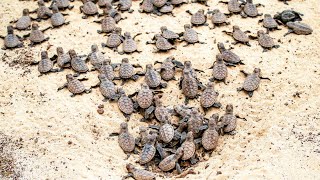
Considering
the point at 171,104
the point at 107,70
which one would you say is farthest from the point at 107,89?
the point at 171,104

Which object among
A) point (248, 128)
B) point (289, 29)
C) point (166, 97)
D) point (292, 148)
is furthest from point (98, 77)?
point (289, 29)

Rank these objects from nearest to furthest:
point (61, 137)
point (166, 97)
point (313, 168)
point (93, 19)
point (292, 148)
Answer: point (313, 168) < point (292, 148) < point (61, 137) < point (166, 97) < point (93, 19)

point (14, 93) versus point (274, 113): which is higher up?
point (274, 113)

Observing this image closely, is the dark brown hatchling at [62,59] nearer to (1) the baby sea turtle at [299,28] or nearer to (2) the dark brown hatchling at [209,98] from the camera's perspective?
(2) the dark brown hatchling at [209,98]

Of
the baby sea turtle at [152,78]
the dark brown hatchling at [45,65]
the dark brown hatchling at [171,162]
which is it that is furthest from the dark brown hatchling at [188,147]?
the dark brown hatchling at [45,65]

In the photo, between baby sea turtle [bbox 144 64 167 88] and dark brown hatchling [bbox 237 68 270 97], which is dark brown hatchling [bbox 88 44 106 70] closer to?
baby sea turtle [bbox 144 64 167 88]

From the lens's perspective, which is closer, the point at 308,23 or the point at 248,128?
the point at 248,128

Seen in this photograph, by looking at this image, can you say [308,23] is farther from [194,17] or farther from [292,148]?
[292,148]
